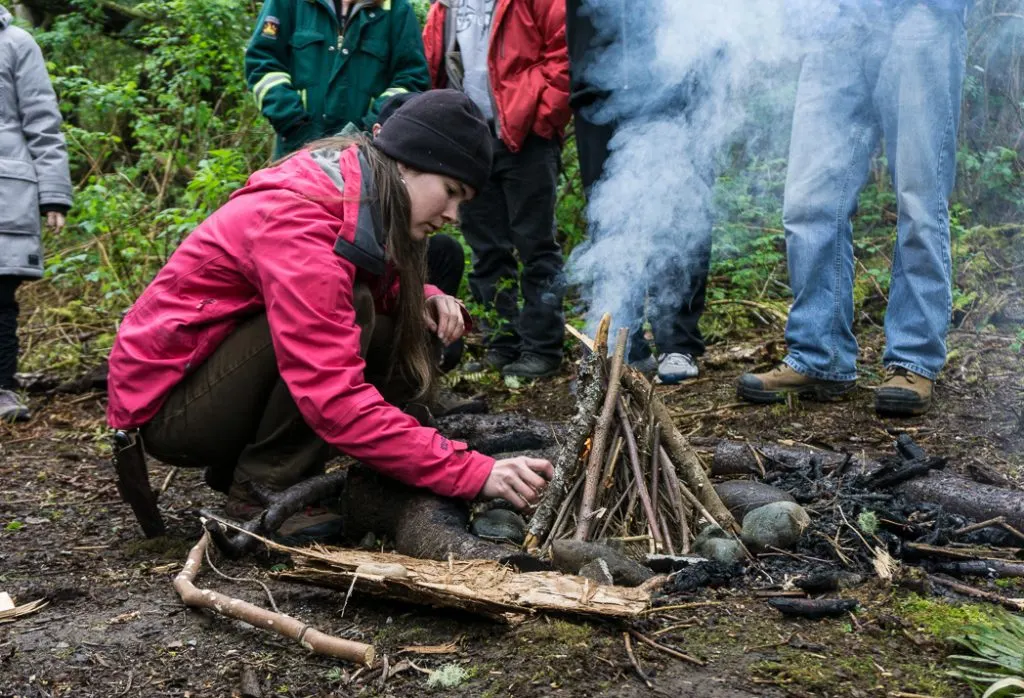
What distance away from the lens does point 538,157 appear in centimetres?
532

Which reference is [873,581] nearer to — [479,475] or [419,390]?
[479,475]

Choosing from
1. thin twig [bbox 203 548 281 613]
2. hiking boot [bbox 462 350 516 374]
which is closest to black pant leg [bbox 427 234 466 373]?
hiking boot [bbox 462 350 516 374]

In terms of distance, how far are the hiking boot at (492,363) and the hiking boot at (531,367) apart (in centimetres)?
17

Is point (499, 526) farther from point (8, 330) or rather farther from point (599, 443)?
point (8, 330)

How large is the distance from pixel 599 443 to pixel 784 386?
6.41 ft

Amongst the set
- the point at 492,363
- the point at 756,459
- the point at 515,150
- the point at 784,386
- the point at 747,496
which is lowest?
the point at 492,363

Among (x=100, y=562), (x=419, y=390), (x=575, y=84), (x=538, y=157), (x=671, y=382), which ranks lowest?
(x=671, y=382)

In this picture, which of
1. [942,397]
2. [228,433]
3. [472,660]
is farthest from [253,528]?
[942,397]

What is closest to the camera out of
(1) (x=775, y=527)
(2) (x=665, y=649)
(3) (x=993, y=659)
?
(3) (x=993, y=659)

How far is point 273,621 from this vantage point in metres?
2.51

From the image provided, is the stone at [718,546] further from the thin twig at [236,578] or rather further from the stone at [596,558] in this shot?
the thin twig at [236,578]

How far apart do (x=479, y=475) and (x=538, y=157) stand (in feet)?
8.66

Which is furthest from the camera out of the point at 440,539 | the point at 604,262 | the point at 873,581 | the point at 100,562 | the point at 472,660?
Answer: the point at 604,262

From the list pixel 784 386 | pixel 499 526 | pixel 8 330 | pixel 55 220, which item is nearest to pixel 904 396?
pixel 784 386
